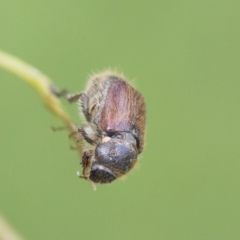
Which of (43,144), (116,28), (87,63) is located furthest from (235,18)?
(43,144)

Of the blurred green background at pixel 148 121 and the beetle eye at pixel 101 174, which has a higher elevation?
the blurred green background at pixel 148 121

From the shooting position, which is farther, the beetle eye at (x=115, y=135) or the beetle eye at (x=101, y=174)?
the beetle eye at (x=115, y=135)

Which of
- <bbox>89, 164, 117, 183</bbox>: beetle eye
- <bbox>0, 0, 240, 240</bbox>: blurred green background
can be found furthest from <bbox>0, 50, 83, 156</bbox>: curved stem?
<bbox>0, 0, 240, 240</bbox>: blurred green background

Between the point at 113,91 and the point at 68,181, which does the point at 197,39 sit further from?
the point at 113,91

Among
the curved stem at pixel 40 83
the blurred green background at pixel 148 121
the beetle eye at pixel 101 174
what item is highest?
the blurred green background at pixel 148 121

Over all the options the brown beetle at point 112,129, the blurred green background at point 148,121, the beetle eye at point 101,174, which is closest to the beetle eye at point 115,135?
the brown beetle at point 112,129

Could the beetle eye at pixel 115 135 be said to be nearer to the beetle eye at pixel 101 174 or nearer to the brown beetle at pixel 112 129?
the brown beetle at pixel 112 129
